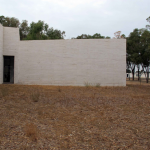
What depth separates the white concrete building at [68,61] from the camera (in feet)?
59.2

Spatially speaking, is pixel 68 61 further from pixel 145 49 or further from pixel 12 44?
pixel 145 49

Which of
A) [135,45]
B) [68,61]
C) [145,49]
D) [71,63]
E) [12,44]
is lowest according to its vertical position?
[71,63]

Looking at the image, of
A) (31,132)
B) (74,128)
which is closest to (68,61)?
(74,128)

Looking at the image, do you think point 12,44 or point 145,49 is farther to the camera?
point 145,49

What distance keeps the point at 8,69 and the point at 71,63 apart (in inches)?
282

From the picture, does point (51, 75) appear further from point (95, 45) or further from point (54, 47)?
point (95, 45)

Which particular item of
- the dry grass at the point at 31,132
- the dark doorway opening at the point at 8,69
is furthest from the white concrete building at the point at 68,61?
the dry grass at the point at 31,132

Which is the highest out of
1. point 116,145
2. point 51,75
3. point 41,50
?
point 41,50

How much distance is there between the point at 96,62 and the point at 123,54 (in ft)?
9.47

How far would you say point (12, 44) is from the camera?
18.0 meters

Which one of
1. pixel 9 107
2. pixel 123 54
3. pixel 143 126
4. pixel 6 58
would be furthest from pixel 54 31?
pixel 143 126

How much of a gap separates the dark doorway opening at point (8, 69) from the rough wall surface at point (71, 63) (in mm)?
1940

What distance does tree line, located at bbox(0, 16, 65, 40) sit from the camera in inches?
1391

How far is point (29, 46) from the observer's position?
18.2 m
